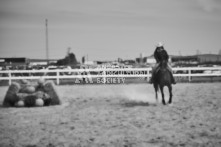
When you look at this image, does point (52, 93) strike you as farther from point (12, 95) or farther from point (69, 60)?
point (69, 60)

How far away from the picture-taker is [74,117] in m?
7.02

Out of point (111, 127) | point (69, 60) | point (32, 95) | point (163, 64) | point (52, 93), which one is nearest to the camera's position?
point (111, 127)

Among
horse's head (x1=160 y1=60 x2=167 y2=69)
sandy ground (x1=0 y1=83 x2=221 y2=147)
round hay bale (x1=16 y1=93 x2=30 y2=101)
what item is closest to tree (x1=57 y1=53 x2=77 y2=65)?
round hay bale (x1=16 y1=93 x2=30 y2=101)

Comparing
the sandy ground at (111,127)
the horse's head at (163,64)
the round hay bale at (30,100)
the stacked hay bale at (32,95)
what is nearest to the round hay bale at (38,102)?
the stacked hay bale at (32,95)

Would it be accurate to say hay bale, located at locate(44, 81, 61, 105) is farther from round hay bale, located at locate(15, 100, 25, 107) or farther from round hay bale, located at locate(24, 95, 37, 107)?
round hay bale, located at locate(15, 100, 25, 107)

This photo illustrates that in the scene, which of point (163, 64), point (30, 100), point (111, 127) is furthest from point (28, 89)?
point (163, 64)

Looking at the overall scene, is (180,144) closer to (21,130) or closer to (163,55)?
(21,130)

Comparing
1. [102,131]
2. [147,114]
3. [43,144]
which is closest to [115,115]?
[147,114]

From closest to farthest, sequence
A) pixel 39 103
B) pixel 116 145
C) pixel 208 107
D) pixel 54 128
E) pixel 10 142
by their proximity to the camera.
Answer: pixel 116 145 < pixel 10 142 < pixel 54 128 < pixel 208 107 < pixel 39 103

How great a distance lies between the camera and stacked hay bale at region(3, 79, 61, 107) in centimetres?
905

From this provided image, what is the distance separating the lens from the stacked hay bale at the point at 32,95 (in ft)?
29.7

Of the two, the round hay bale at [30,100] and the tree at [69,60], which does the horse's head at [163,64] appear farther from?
the tree at [69,60]

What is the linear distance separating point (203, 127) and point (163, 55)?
12.8 ft

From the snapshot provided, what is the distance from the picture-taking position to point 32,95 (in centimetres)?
910
